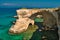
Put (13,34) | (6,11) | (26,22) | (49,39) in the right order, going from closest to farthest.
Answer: (49,39) → (13,34) → (26,22) → (6,11)

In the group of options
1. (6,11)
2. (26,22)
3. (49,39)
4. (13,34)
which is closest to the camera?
(49,39)

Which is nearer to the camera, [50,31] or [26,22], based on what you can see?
[50,31]

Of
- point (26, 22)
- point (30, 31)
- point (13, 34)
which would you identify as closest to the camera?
point (13, 34)

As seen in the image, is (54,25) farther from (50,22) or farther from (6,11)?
(6,11)

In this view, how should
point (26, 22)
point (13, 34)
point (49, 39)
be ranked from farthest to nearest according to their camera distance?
point (26, 22) < point (13, 34) < point (49, 39)

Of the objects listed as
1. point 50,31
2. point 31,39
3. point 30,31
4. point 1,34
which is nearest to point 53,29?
point 50,31

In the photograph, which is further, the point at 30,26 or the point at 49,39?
the point at 30,26

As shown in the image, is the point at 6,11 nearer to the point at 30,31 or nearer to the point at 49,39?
the point at 30,31

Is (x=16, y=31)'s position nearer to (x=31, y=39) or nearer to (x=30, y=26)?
(x=31, y=39)

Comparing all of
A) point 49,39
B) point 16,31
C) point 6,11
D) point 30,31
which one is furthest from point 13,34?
point 6,11
